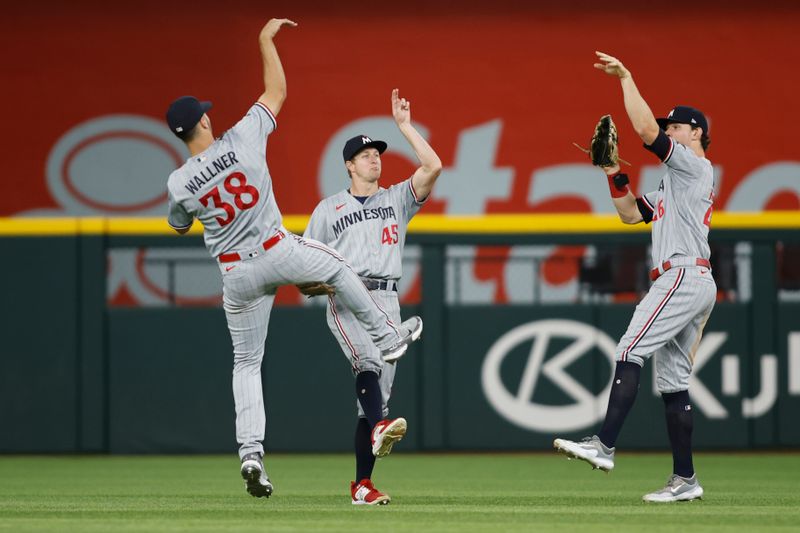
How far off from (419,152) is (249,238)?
3.18 ft

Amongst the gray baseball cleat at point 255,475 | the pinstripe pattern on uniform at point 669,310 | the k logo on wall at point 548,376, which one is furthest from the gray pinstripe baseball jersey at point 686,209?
the k logo on wall at point 548,376

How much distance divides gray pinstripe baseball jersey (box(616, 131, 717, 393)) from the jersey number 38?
183 cm

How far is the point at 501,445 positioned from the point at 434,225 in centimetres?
165

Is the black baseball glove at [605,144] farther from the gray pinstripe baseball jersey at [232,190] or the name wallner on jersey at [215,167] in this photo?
the name wallner on jersey at [215,167]

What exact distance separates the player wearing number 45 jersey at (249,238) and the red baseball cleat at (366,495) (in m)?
0.44

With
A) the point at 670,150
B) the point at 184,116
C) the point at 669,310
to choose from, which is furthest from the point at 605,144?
the point at 184,116

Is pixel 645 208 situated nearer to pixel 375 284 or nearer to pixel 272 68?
pixel 375 284

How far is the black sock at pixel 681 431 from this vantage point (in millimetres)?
6363

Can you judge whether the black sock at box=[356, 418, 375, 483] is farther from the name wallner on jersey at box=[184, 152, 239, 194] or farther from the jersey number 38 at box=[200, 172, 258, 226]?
the name wallner on jersey at box=[184, 152, 239, 194]

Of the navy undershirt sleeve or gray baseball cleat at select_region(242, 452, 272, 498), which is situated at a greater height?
the navy undershirt sleeve

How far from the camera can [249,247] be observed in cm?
612

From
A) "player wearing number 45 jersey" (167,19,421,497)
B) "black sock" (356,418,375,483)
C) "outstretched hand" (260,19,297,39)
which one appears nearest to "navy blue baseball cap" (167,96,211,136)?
"player wearing number 45 jersey" (167,19,421,497)

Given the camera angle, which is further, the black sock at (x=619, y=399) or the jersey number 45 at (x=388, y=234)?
the jersey number 45 at (x=388, y=234)

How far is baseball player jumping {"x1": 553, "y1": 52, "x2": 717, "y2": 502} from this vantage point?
6164 mm
